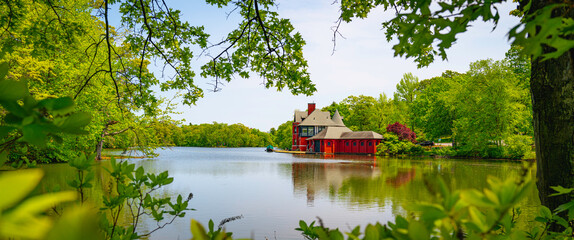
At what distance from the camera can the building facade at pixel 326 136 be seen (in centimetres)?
4250

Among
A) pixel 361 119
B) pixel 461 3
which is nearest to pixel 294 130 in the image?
pixel 361 119

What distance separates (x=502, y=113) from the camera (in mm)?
26984

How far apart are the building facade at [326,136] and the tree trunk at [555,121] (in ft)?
131

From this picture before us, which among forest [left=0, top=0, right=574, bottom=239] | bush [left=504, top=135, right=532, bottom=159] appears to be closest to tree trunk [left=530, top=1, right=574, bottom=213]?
forest [left=0, top=0, right=574, bottom=239]

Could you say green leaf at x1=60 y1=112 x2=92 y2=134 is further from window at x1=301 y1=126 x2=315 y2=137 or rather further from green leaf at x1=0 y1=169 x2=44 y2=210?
window at x1=301 y1=126 x2=315 y2=137

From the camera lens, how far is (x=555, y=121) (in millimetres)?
2344

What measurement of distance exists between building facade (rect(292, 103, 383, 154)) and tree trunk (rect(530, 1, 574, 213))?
39.8 metres

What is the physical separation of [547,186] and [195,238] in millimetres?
2899

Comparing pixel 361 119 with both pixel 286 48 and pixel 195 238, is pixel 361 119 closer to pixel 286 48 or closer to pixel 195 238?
pixel 286 48

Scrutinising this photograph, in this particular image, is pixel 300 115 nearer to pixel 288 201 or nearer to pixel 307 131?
pixel 307 131

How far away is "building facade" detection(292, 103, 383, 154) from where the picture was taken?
4250 cm

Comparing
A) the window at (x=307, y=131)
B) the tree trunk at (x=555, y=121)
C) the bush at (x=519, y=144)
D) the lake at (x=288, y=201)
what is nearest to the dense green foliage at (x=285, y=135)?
the window at (x=307, y=131)

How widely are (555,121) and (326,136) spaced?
1705 inches

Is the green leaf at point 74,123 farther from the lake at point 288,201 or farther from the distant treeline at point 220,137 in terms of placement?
the distant treeline at point 220,137
